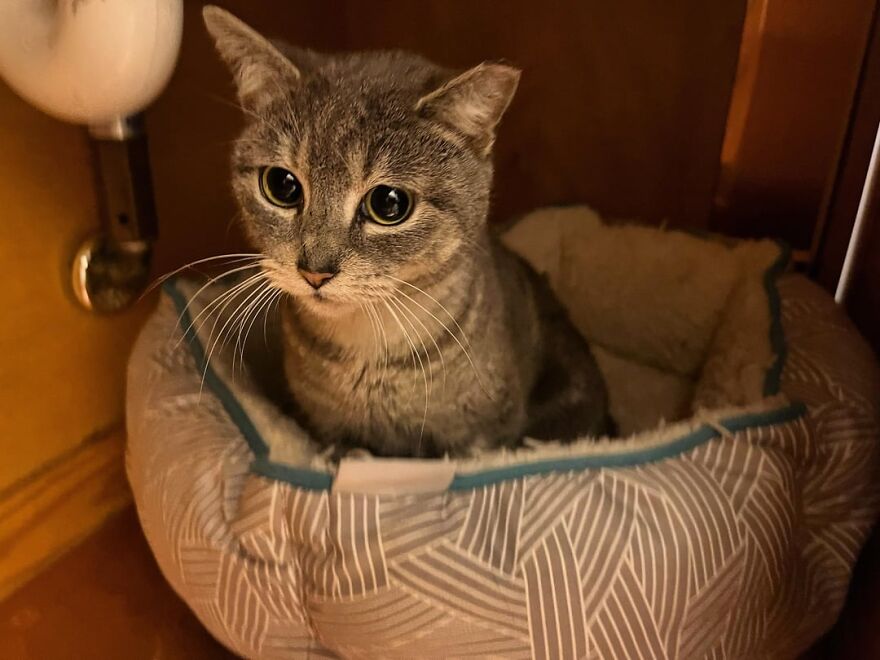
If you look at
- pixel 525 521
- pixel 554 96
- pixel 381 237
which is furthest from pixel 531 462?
pixel 554 96

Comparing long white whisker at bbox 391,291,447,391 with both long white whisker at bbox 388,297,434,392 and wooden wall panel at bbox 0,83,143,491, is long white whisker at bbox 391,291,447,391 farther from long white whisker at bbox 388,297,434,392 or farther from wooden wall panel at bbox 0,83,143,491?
wooden wall panel at bbox 0,83,143,491

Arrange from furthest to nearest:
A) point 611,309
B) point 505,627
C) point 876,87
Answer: point 611,309 → point 876,87 → point 505,627

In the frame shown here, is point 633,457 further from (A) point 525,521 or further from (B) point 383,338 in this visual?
(B) point 383,338

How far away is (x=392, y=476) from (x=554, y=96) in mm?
1004

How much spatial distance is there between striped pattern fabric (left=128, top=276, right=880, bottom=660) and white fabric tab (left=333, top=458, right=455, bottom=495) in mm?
14

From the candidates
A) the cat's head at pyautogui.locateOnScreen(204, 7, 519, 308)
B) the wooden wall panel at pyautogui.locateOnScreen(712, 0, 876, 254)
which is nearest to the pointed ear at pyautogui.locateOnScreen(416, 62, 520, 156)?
the cat's head at pyautogui.locateOnScreen(204, 7, 519, 308)

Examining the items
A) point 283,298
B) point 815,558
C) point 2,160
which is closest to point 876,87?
point 815,558

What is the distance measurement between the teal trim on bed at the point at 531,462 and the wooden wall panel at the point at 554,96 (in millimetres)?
355

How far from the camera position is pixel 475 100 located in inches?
33.6

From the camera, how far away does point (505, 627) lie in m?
0.80

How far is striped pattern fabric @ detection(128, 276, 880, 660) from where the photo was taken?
802mm

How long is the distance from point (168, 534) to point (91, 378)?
44cm

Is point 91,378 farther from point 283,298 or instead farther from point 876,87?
point 876,87

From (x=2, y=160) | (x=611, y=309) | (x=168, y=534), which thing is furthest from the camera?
(x=611, y=309)
